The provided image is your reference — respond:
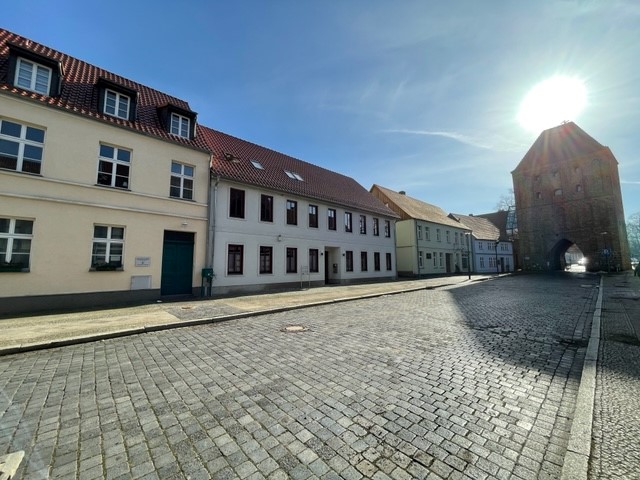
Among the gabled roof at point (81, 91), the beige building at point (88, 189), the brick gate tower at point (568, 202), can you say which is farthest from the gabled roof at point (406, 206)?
the gabled roof at point (81, 91)

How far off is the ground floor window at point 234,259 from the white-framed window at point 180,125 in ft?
21.6

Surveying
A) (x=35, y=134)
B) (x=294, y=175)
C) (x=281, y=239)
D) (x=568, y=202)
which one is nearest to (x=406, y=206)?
(x=294, y=175)

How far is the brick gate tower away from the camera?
3662 cm

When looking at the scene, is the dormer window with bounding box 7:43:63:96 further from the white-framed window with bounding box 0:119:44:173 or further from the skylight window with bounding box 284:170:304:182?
the skylight window with bounding box 284:170:304:182

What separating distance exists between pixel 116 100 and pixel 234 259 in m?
9.32

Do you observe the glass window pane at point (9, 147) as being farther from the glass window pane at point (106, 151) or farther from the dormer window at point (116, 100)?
the dormer window at point (116, 100)

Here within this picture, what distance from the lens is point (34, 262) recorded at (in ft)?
33.6

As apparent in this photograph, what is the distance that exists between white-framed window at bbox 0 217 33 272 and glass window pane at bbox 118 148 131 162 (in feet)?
13.6

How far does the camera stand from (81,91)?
12672 millimetres

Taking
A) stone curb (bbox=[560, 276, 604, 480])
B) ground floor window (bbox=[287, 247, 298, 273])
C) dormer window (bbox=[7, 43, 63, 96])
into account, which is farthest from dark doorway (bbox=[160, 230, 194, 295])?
stone curb (bbox=[560, 276, 604, 480])

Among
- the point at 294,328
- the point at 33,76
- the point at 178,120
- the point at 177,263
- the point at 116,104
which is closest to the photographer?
the point at 294,328

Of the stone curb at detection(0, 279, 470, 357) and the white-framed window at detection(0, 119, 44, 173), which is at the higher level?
the white-framed window at detection(0, 119, 44, 173)

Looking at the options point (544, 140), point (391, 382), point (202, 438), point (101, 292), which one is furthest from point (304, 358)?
point (544, 140)

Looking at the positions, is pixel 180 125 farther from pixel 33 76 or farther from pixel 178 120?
pixel 33 76
